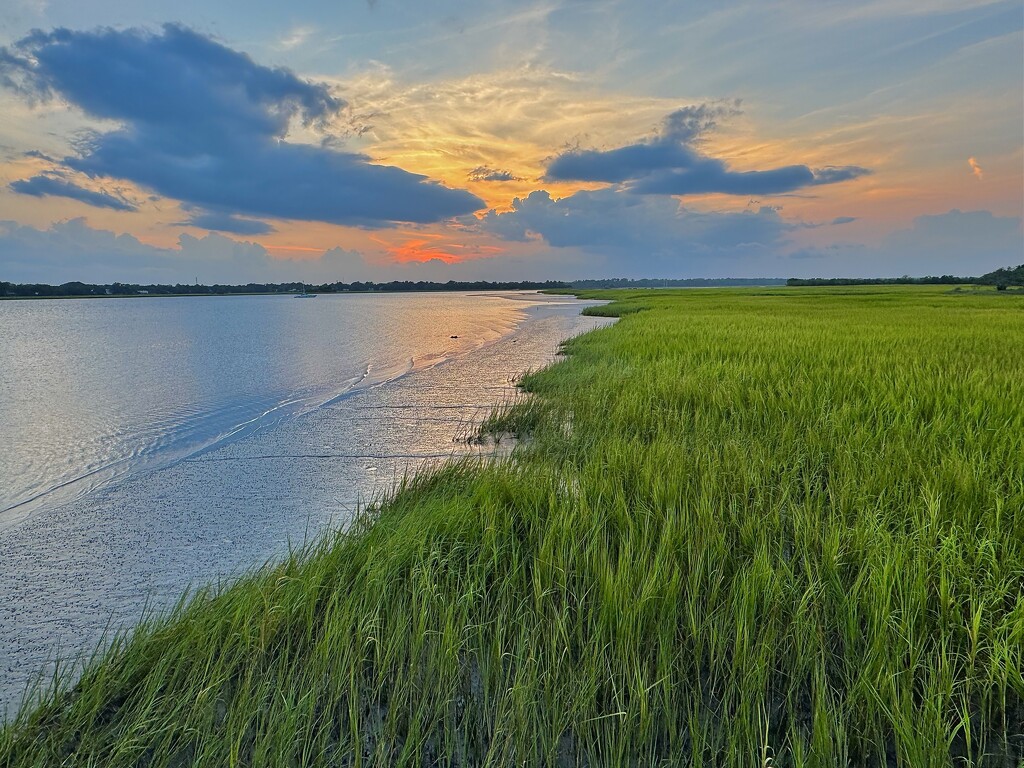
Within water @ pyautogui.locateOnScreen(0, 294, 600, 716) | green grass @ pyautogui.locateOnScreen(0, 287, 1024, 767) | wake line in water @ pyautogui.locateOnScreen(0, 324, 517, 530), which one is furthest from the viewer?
wake line in water @ pyautogui.locateOnScreen(0, 324, 517, 530)

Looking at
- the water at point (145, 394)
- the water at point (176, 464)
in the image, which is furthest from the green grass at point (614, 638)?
the water at point (145, 394)

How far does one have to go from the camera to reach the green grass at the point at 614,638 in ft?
6.05

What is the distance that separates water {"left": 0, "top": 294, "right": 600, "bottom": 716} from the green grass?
97cm

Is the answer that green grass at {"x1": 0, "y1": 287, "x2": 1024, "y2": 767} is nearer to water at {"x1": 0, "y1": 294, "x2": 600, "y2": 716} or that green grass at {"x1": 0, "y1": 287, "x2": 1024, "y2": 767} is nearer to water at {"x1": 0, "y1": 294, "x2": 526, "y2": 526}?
water at {"x1": 0, "y1": 294, "x2": 600, "y2": 716}

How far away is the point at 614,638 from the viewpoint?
223cm

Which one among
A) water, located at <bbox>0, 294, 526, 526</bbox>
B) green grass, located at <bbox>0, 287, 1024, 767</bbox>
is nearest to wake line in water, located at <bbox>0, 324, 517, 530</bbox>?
water, located at <bbox>0, 294, 526, 526</bbox>

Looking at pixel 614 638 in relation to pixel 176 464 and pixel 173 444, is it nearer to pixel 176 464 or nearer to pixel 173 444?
pixel 176 464

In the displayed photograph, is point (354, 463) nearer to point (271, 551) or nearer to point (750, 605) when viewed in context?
point (271, 551)

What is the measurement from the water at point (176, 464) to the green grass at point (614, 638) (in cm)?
97

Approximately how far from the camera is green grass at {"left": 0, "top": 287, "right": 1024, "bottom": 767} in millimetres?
1845

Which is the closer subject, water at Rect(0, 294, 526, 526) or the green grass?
the green grass

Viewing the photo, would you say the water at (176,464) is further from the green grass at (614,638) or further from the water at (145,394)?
the green grass at (614,638)

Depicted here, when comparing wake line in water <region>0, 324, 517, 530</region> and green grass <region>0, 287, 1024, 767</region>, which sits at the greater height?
green grass <region>0, 287, 1024, 767</region>

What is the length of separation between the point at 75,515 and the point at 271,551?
2.30m
